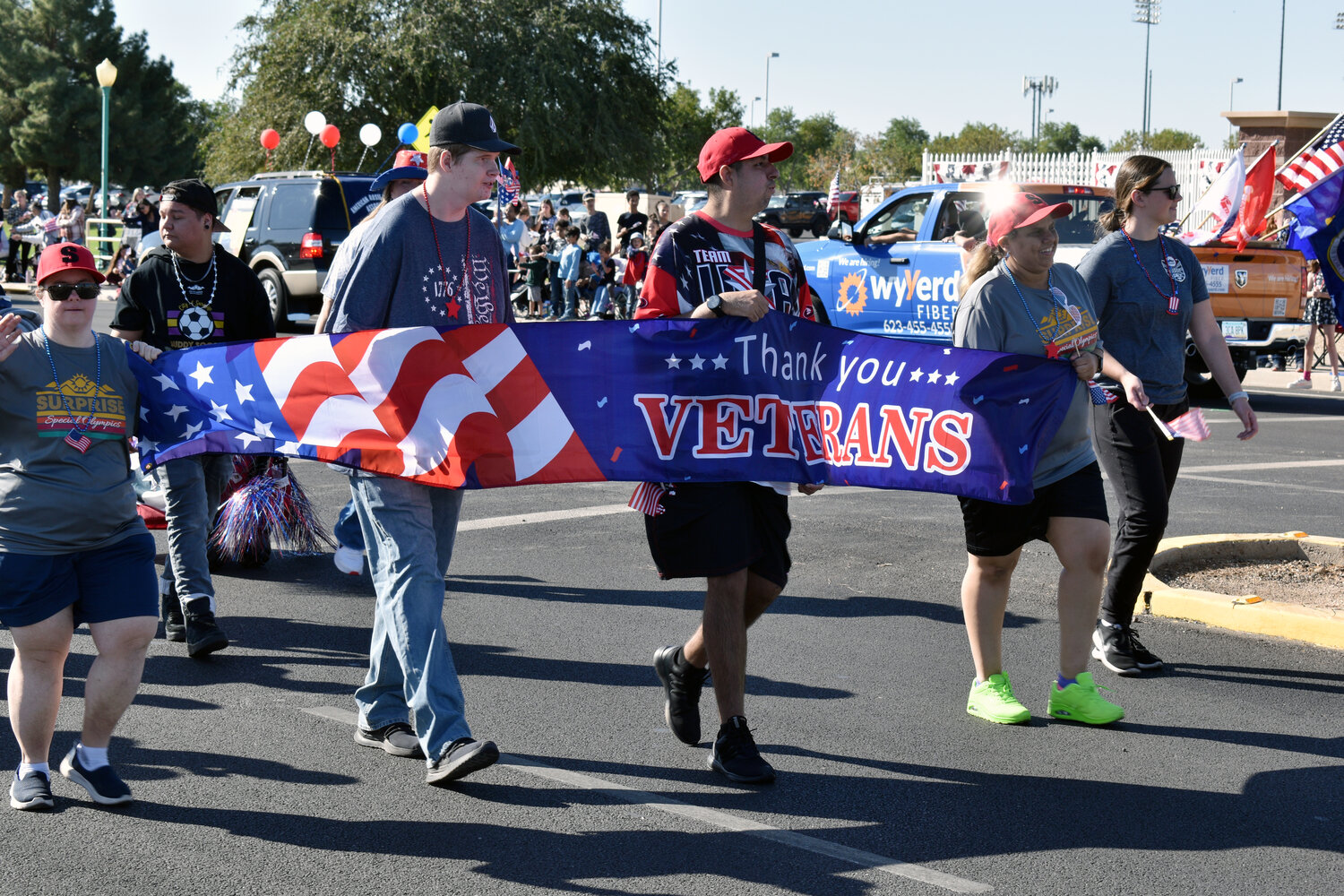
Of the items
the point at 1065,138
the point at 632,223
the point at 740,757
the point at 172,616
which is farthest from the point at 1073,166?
→ the point at 1065,138

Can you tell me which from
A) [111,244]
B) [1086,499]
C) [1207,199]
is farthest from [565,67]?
[1086,499]

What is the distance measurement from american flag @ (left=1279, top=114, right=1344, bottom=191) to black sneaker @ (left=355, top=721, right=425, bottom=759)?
5.16 m

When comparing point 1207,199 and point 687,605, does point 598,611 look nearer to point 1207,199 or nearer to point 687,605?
point 687,605

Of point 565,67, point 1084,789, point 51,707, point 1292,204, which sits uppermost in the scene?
point 565,67

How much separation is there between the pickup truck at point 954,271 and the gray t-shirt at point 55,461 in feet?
36.0

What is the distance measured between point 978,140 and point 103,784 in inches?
→ 3106

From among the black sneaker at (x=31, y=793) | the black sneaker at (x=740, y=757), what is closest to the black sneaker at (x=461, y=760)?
the black sneaker at (x=740, y=757)

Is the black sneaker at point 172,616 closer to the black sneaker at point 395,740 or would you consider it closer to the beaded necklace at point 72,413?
the black sneaker at point 395,740

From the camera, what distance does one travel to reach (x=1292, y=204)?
7203 millimetres

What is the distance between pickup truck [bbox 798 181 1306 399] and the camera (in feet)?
48.2

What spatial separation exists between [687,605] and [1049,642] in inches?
66.1

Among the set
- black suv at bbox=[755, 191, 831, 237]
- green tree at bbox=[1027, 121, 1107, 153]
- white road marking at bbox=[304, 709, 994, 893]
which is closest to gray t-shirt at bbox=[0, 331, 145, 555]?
white road marking at bbox=[304, 709, 994, 893]

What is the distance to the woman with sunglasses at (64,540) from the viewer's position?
4.04 m

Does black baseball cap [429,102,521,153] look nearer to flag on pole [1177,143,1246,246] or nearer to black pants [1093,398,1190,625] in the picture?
black pants [1093,398,1190,625]
